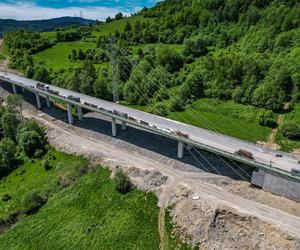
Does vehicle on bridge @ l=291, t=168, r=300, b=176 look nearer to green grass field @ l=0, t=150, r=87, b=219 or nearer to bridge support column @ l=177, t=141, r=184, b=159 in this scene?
bridge support column @ l=177, t=141, r=184, b=159

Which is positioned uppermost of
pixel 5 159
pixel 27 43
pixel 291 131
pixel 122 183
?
pixel 27 43

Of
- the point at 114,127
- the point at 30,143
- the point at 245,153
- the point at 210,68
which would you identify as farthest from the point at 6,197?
the point at 210,68

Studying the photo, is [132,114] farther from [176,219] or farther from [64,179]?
[176,219]

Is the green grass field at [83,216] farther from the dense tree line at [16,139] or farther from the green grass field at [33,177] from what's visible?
the dense tree line at [16,139]

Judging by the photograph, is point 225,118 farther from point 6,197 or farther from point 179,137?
point 6,197

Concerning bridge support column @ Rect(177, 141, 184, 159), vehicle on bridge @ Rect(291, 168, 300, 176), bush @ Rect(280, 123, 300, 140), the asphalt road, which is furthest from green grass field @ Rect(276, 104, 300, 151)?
bridge support column @ Rect(177, 141, 184, 159)
